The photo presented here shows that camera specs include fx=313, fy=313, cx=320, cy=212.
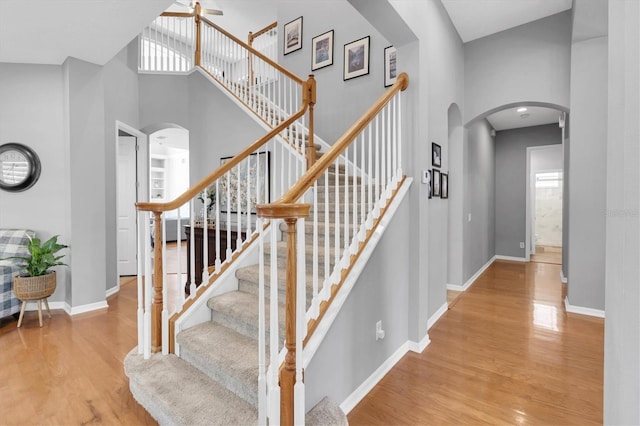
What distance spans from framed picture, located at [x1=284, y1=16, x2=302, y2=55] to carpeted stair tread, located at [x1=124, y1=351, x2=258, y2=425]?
4562 millimetres

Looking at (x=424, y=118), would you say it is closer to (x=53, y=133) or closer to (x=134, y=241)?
(x=53, y=133)

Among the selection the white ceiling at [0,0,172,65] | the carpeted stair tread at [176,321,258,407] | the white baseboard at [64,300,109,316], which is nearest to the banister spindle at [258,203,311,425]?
the carpeted stair tread at [176,321,258,407]

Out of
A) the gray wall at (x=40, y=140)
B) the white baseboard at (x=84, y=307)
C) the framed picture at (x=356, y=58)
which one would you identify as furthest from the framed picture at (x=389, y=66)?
the white baseboard at (x=84, y=307)

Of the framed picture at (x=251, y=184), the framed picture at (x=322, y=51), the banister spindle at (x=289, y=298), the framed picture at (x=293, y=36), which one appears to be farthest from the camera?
the framed picture at (x=293, y=36)

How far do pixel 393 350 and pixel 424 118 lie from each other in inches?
74.2

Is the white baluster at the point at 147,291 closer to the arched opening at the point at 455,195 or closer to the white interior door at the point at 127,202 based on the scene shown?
the white interior door at the point at 127,202

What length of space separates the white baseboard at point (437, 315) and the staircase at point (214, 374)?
1.41 m

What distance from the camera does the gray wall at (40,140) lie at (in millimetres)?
3375

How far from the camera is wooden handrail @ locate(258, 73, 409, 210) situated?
145cm

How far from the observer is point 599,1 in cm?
265

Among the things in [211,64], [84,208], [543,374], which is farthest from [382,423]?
[211,64]

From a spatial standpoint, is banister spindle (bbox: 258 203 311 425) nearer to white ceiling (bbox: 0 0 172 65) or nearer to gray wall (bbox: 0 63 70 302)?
white ceiling (bbox: 0 0 172 65)

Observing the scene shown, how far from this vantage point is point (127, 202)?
191 inches

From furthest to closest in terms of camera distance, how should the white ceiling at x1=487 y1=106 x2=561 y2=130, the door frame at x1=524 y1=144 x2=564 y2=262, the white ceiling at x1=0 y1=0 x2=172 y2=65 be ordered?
the door frame at x1=524 y1=144 x2=564 y2=262 < the white ceiling at x1=487 y1=106 x2=561 y2=130 < the white ceiling at x1=0 y1=0 x2=172 y2=65
